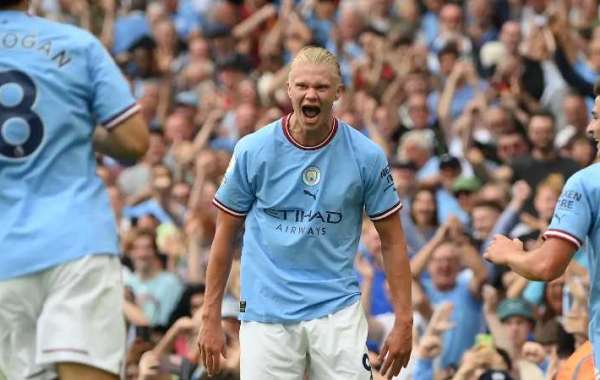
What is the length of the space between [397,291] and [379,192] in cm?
47

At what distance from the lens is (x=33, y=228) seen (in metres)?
7.39

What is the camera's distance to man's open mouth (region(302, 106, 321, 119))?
864 centimetres

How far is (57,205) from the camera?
24.4 feet

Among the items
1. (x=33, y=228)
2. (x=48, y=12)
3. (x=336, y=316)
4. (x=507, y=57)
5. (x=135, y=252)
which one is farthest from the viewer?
(x=48, y=12)

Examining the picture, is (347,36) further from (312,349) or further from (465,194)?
(312,349)

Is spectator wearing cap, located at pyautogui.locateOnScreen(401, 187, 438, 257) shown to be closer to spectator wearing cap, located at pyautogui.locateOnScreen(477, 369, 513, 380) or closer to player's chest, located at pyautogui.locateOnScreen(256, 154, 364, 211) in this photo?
spectator wearing cap, located at pyautogui.locateOnScreen(477, 369, 513, 380)

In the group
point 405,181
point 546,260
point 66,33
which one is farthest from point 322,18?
point 66,33

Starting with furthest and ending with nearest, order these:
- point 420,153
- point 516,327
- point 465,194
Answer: point 420,153
point 465,194
point 516,327

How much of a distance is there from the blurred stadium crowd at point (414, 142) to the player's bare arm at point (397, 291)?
230 centimetres

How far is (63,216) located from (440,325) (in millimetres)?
4871

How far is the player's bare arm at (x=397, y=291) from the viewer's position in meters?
8.73

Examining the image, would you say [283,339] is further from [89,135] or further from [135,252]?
[135,252]

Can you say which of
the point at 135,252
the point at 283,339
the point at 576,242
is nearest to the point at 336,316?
the point at 283,339

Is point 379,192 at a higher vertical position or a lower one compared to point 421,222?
higher
